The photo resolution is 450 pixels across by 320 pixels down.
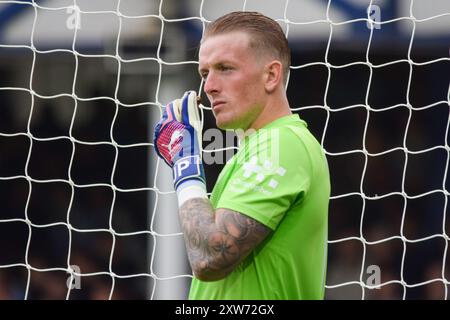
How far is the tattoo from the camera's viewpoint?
2053mm

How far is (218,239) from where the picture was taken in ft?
6.71

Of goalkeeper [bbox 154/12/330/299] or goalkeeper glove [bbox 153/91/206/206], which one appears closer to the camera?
goalkeeper [bbox 154/12/330/299]

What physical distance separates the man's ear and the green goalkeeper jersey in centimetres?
11

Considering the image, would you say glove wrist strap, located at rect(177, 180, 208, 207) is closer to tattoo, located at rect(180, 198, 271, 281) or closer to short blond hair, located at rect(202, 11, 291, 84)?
tattoo, located at rect(180, 198, 271, 281)

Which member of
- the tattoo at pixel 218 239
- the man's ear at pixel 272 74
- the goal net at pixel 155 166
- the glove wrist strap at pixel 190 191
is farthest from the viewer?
the goal net at pixel 155 166

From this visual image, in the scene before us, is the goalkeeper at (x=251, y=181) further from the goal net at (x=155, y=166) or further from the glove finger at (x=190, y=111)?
the goal net at (x=155, y=166)

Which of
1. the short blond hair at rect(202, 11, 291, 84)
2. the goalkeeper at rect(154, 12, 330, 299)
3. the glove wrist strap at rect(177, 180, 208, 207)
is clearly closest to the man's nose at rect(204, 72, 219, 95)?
the goalkeeper at rect(154, 12, 330, 299)

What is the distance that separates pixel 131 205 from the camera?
561 cm

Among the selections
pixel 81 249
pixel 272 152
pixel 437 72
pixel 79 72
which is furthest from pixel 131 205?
pixel 272 152

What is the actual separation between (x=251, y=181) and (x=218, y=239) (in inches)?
6.4


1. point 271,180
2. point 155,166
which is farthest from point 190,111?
point 155,166

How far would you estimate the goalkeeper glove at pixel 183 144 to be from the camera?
221 centimetres

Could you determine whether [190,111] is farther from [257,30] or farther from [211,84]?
[257,30]

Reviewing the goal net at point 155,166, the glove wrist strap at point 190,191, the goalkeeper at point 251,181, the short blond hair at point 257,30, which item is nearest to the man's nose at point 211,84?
the goalkeeper at point 251,181
